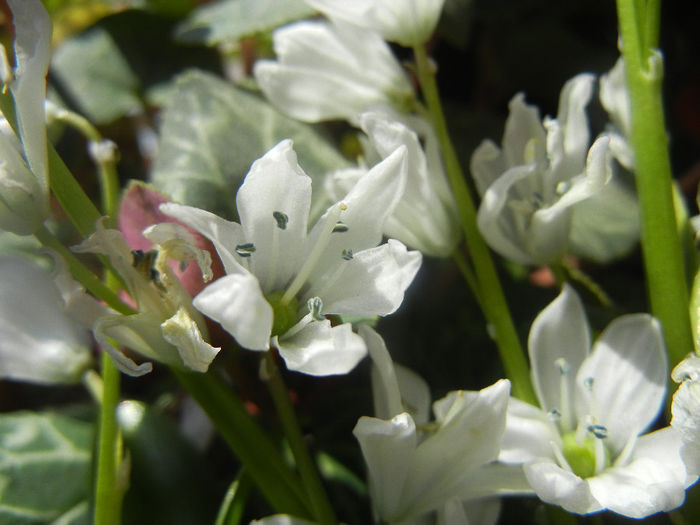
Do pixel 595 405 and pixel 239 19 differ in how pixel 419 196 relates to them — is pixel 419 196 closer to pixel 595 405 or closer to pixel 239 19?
pixel 595 405

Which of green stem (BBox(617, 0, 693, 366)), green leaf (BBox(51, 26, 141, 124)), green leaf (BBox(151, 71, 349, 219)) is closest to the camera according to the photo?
green stem (BBox(617, 0, 693, 366))

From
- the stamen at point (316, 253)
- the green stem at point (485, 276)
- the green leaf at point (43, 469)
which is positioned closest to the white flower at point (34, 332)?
A: the green leaf at point (43, 469)

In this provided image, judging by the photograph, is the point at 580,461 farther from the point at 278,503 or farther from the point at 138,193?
the point at 138,193

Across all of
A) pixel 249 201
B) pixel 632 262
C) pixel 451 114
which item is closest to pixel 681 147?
pixel 632 262

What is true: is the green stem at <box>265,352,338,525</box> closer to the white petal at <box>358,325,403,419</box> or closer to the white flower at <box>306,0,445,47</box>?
the white petal at <box>358,325,403,419</box>

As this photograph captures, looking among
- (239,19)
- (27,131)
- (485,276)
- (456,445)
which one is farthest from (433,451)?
(239,19)

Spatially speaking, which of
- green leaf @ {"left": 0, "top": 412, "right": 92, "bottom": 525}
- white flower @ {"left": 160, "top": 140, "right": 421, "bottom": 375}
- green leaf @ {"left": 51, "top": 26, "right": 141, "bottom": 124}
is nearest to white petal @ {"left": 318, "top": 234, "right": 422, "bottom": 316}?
white flower @ {"left": 160, "top": 140, "right": 421, "bottom": 375}

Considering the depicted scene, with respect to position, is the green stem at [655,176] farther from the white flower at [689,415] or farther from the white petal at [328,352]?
the white petal at [328,352]
